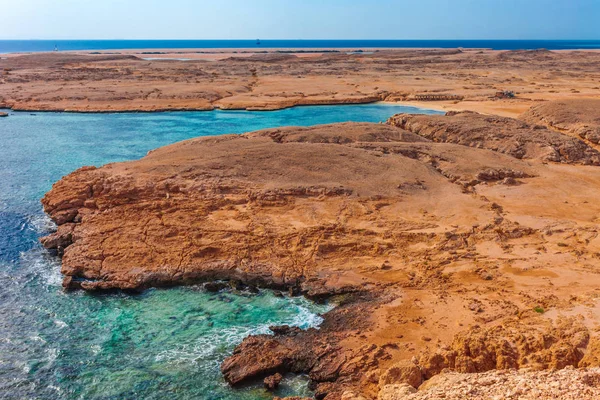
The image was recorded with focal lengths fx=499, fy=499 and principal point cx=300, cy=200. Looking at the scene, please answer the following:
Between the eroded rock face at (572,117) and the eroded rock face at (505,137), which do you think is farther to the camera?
the eroded rock face at (572,117)

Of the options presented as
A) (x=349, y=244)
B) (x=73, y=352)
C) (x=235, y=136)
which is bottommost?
(x=73, y=352)

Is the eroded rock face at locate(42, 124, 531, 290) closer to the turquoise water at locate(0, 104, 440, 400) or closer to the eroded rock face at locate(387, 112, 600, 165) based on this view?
the turquoise water at locate(0, 104, 440, 400)

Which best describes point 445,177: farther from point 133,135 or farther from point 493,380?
point 133,135

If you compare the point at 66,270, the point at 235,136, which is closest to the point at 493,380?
the point at 66,270

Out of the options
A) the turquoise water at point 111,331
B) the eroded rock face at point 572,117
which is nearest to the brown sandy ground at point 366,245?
the turquoise water at point 111,331

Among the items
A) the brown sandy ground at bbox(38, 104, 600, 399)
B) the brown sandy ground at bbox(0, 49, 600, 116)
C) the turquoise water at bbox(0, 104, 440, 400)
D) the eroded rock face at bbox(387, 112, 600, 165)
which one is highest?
the brown sandy ground at bbox(0, 49, 600, 116)

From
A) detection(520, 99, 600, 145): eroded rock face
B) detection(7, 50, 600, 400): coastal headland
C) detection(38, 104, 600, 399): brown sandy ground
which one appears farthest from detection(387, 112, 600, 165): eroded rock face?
detection(520, 99, 600, 145): eroded rock face

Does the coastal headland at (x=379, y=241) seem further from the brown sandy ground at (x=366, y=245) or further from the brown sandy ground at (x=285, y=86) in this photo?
the brown sandy ground at (x=285, y=86)
